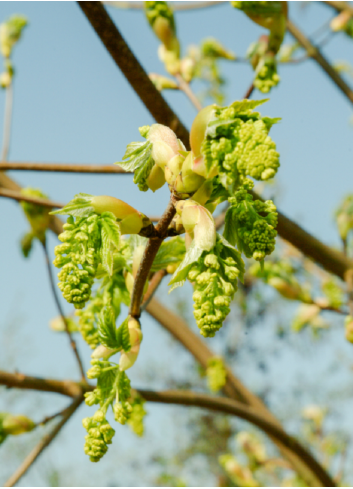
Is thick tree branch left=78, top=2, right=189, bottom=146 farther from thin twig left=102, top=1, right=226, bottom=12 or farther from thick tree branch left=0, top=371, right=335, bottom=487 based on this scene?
thin twig left=102, top=1, right=226, bottom=12

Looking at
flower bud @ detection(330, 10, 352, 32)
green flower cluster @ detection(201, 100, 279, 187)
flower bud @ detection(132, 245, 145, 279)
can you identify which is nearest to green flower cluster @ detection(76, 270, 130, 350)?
flower bud @ detection(132, 245, 145, 279)

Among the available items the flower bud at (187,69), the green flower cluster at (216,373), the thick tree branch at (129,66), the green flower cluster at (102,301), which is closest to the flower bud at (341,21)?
the flower bud at (187,69)

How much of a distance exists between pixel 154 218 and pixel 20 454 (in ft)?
11.6

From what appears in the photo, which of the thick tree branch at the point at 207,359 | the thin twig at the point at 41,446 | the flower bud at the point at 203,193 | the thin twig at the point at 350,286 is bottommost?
the thick tree branch at the point at 207,359

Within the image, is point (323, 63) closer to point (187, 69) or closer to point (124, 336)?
point (187, 69)

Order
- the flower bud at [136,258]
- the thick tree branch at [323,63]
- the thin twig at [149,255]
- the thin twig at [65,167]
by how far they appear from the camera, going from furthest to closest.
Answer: the thick tree branch at [323,63]
the thin twig at [65,167]
the flower bud at [136,258]
the thin twig at [149,255]

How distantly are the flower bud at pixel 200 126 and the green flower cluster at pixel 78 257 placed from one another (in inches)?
4.1

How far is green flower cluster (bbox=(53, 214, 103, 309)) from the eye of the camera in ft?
1.21

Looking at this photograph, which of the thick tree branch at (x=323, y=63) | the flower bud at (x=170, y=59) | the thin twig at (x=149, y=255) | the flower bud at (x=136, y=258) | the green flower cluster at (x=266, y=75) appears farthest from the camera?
the thick tree branch at (x=323, y=63)

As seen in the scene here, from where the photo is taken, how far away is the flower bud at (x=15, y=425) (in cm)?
91

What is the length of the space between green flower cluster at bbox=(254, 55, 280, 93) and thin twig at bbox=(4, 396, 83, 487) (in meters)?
0.70

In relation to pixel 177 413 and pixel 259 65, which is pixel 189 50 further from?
pixel 177 413

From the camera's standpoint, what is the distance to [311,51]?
1568mm

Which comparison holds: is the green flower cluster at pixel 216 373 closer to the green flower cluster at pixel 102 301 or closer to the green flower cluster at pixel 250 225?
the green flower cluster at pixel 102 301
